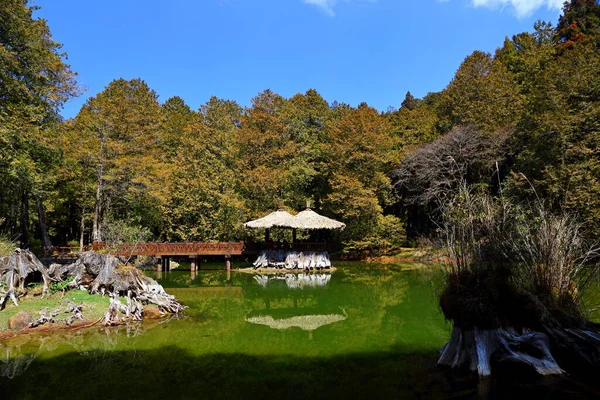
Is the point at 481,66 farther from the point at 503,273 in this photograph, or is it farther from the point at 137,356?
the point at 137,356

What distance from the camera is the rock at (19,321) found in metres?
9.11

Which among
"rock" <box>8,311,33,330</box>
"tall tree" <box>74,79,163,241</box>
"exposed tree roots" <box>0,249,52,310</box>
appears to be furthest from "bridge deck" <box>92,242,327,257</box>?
"rock" <box>8,311,33,330</box>

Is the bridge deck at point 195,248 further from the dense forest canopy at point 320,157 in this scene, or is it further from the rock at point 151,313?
the rock at point 151,313

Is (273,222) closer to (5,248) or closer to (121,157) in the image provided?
(121,157)

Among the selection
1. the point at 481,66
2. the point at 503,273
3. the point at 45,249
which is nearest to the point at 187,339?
the point at 503,273

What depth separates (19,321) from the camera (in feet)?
30.2

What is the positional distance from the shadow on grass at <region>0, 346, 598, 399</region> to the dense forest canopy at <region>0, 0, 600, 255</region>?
10.6 m

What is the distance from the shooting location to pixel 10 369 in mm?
7008

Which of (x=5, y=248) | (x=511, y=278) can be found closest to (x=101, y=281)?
(x=5, y=248)

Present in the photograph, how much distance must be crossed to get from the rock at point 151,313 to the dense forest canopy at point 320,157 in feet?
25.7

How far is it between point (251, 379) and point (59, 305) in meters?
6.53

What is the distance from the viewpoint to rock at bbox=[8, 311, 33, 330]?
9.11 m

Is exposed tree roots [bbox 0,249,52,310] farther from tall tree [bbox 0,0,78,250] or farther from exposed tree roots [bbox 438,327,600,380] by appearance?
exposed tree roots [bbox 438,327,600,380]

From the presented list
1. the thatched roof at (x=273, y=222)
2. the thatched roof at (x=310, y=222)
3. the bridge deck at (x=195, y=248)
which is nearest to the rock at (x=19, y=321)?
the bridge deck at (x=195, y=248)
